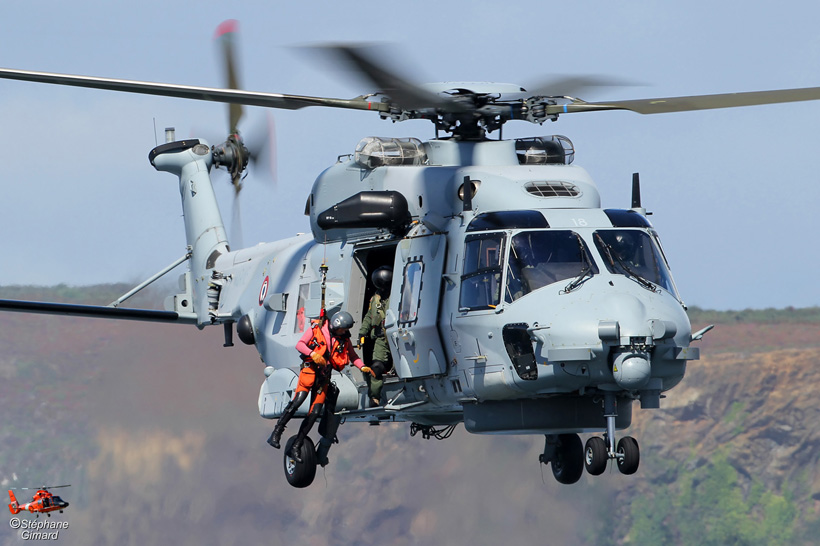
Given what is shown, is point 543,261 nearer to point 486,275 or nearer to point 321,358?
point 486,275

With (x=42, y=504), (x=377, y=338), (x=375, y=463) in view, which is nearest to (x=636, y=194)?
(x=377, y=338)

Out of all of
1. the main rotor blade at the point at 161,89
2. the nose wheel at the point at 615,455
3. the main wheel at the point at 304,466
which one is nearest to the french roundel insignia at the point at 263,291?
the main wheel at the point at 304,466

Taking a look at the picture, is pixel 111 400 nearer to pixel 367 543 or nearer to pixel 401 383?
pixel 367 543

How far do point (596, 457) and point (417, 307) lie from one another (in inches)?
86.9

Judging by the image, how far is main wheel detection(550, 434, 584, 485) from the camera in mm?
14367

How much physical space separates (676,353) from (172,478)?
54.1 ft

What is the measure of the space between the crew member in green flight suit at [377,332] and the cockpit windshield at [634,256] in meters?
2.53

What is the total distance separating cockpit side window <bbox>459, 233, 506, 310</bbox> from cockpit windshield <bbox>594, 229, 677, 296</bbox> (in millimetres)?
908

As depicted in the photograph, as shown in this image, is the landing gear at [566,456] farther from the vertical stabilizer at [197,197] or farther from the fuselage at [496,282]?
the vertical stabilizer at [197,197]

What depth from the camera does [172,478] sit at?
26375 millimetres

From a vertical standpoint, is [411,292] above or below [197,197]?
below

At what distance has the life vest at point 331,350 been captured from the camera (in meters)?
13.5

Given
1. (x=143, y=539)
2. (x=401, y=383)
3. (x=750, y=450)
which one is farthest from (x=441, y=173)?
(x=750, y=450)

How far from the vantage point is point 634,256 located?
40.8 feet
